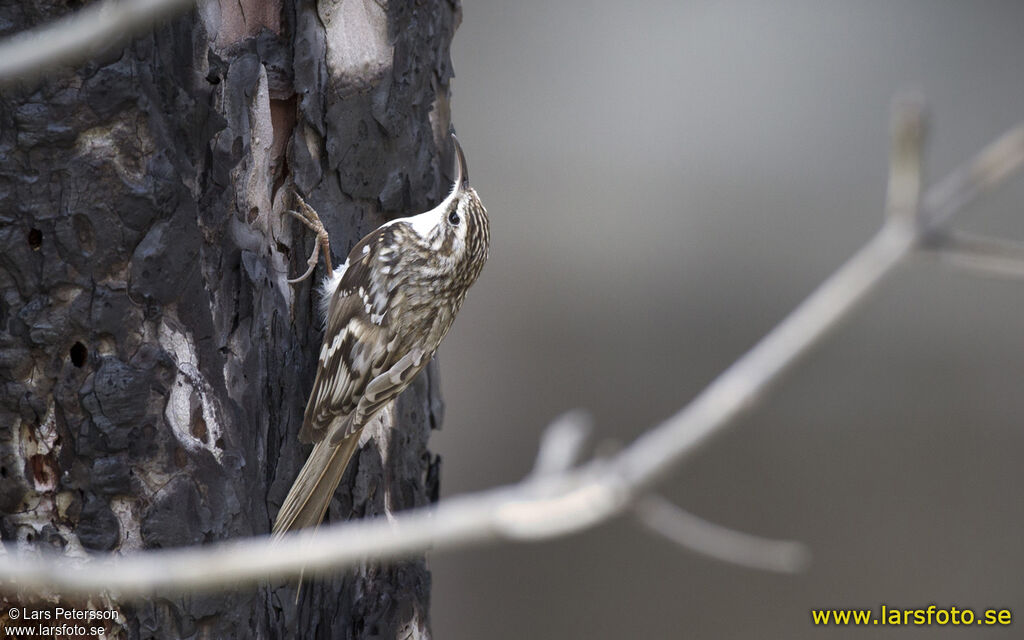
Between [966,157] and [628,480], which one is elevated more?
[966,157]

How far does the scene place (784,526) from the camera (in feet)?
11.8

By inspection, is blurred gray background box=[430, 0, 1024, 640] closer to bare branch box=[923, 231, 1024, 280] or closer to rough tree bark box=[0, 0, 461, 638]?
rough tree bark box=[0, 0, 461, 638]

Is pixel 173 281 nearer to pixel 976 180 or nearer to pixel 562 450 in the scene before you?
pixel 562 450

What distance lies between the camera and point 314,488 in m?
1.48

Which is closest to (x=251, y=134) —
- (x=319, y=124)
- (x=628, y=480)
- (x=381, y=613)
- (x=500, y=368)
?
(x=319, y=124)

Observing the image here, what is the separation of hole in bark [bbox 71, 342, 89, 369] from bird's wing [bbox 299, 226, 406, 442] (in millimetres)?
329

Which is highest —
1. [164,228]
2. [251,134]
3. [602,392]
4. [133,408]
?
[602,392]

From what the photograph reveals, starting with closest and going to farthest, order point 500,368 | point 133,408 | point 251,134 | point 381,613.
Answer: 1. point 133,408
2. point 251,134
3. point 381,613
4. point 500,368

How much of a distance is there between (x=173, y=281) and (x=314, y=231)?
30cm

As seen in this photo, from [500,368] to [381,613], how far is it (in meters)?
2.21

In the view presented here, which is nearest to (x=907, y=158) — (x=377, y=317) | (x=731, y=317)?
(x=377, y=317)

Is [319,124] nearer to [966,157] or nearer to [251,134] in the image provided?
[251,134]

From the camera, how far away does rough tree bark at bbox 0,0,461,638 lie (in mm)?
1231

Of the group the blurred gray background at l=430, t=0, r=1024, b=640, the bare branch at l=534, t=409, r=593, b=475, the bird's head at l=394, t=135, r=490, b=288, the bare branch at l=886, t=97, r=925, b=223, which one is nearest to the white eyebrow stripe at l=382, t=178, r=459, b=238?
the bird's head at l=394, t=135, r=490, b=288
